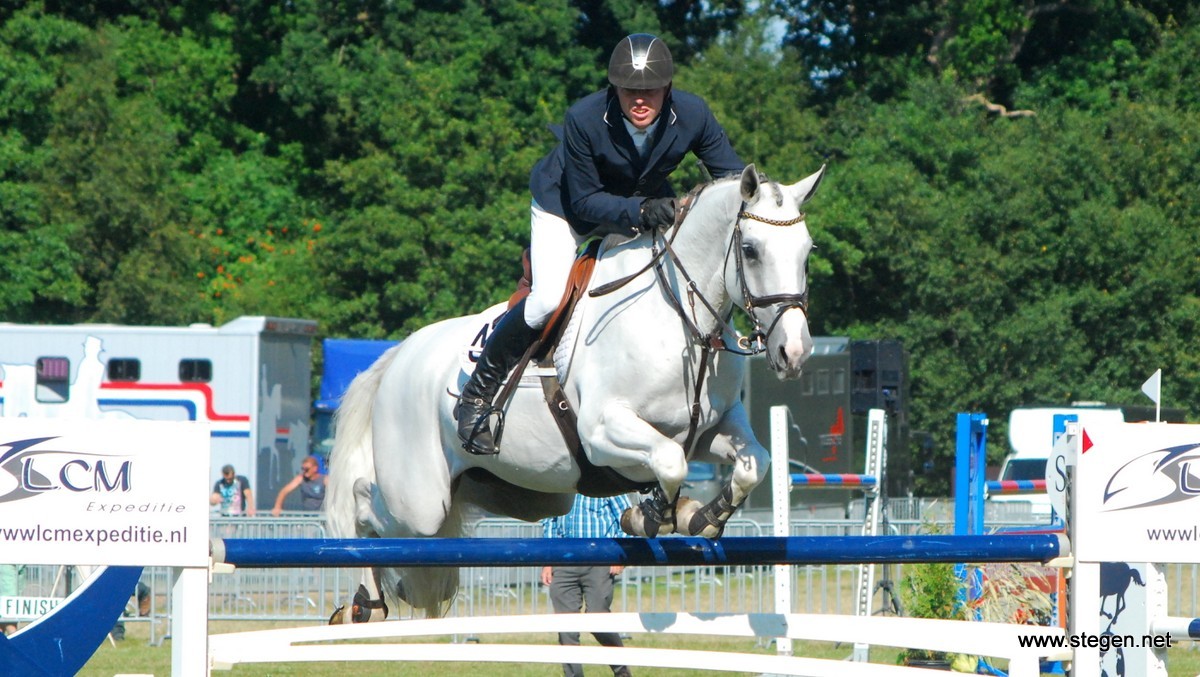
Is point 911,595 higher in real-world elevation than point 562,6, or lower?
lower

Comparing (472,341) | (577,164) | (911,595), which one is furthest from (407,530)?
(911,595)

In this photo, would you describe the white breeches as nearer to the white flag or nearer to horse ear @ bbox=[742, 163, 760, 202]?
horse ear @ bbox=[742, 163, 760, 202]

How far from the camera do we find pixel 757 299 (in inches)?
188

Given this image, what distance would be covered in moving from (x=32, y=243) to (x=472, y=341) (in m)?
20.8

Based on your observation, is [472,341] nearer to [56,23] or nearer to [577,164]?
[577,164]

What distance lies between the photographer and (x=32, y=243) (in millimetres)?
24797

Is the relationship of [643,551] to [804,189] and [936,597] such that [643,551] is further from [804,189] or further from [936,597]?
[936,597]

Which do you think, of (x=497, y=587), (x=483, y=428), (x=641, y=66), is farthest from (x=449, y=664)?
(x=641, y=66)

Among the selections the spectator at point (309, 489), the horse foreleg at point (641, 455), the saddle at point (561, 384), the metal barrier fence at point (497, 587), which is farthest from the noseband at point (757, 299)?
the spectator at point (309, 489)

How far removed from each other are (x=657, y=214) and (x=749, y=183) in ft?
1.62

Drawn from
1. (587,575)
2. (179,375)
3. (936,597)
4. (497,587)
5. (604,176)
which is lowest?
(497,587)

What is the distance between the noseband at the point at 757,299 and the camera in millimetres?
4695

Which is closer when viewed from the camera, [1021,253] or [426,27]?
[1021,253]

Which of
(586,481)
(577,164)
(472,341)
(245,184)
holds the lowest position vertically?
(586,481)
